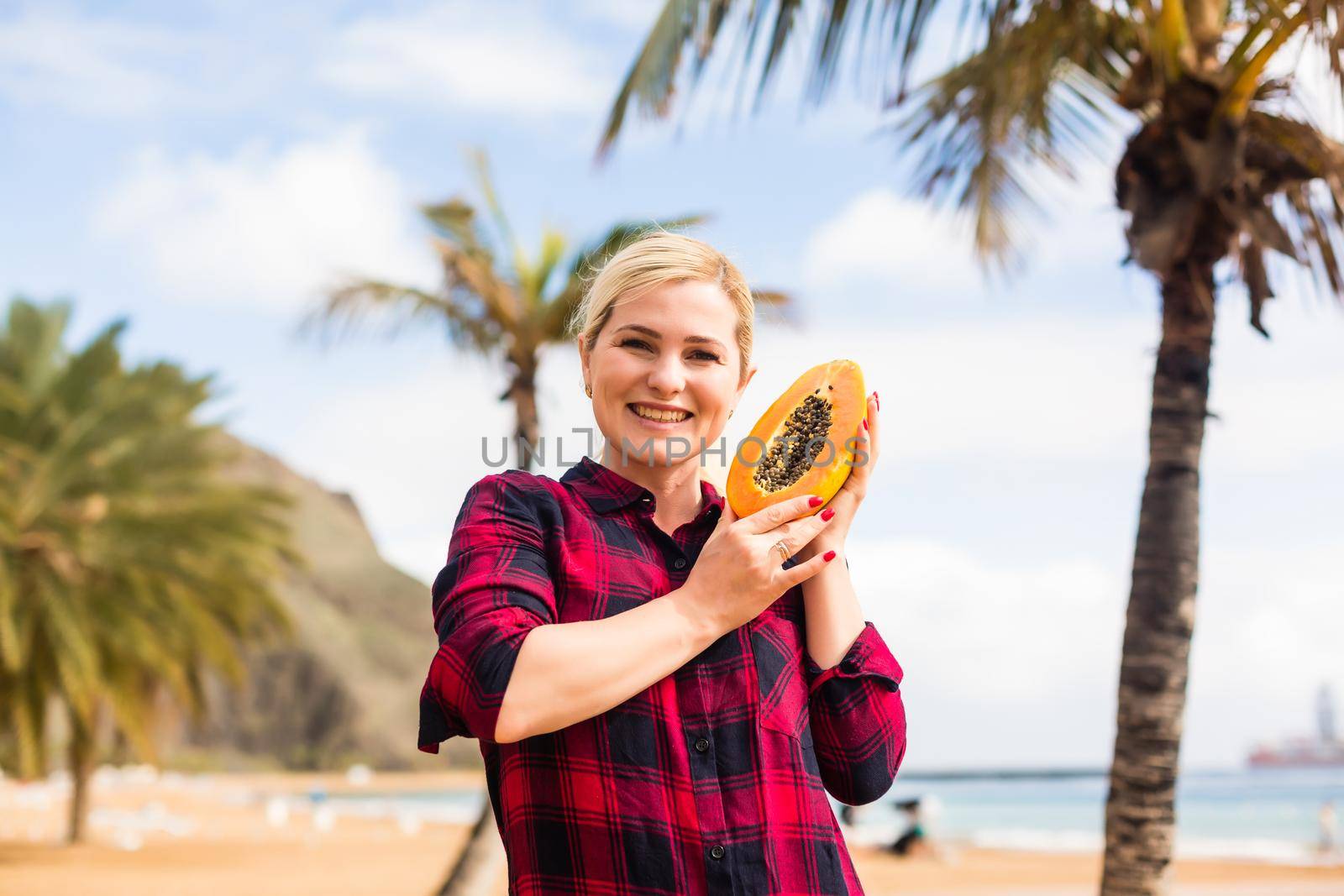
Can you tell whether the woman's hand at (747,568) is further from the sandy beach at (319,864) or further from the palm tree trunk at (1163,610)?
the sandy beach at (319,864)

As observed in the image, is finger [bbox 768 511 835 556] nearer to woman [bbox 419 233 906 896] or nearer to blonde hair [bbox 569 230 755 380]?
woman [bbox 419 233 906 896]

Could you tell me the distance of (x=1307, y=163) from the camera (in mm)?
5969

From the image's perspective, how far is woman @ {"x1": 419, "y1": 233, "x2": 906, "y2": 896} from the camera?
169cm

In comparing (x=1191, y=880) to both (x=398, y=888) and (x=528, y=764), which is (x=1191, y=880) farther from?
(x=528, y=764)

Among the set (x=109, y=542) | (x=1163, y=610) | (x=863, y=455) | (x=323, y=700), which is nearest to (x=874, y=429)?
(x=863, y=455)

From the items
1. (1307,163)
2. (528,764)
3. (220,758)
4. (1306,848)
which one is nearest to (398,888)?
(1307,163)

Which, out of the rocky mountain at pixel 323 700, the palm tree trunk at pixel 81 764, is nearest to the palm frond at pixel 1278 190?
the palm tree trunk at pixel 81 764

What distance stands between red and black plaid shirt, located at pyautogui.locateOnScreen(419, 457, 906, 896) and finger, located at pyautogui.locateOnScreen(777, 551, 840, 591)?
11 cm

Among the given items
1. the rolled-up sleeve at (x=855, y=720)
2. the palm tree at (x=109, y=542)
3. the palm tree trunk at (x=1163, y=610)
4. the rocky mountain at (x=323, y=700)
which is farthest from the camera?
the rocky mountain at (x=323, y=700)

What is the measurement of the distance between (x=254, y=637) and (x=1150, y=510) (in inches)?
664

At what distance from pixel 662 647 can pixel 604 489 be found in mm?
370

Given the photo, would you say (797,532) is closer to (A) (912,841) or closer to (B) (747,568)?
(B) (747,568)

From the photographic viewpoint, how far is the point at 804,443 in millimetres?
1992

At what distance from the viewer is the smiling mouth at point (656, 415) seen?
1.98m
